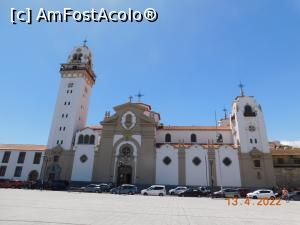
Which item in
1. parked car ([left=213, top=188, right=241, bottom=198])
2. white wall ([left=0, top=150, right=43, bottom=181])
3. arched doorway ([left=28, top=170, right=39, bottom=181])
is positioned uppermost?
white wall ([left=0, top=150, right=43, bottom=181])

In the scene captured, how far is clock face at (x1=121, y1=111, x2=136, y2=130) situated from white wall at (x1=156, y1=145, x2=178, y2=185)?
752cm

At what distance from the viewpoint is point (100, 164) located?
40.5 metres

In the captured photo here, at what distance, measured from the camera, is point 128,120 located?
4353 cm

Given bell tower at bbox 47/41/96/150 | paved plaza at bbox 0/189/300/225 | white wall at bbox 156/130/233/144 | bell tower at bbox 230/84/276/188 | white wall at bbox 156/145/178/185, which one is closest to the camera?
paved plaza at bbox 0/189/300/225

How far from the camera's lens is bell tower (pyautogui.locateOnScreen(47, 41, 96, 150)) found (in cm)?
4362

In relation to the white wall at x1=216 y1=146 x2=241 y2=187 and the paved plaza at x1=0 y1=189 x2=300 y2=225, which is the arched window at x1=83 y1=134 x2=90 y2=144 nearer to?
the white wall at x1=216 y1=146 x2=241 y2=187

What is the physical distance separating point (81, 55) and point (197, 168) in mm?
37579

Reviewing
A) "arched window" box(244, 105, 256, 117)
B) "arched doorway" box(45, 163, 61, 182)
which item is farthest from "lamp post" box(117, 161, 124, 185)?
"arched window" box(244, 105, 256, 117)

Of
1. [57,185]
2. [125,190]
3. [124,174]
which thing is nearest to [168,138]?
[124,174]

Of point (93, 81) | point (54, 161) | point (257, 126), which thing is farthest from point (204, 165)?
point (93, 81)

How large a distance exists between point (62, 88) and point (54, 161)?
1658 cm

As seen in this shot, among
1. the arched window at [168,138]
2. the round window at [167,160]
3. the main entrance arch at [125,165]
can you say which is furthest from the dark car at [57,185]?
the arched window at [168,138]

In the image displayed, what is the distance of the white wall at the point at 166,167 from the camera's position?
1532 inches

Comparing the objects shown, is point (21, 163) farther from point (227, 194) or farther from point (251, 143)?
point (251, 143)
